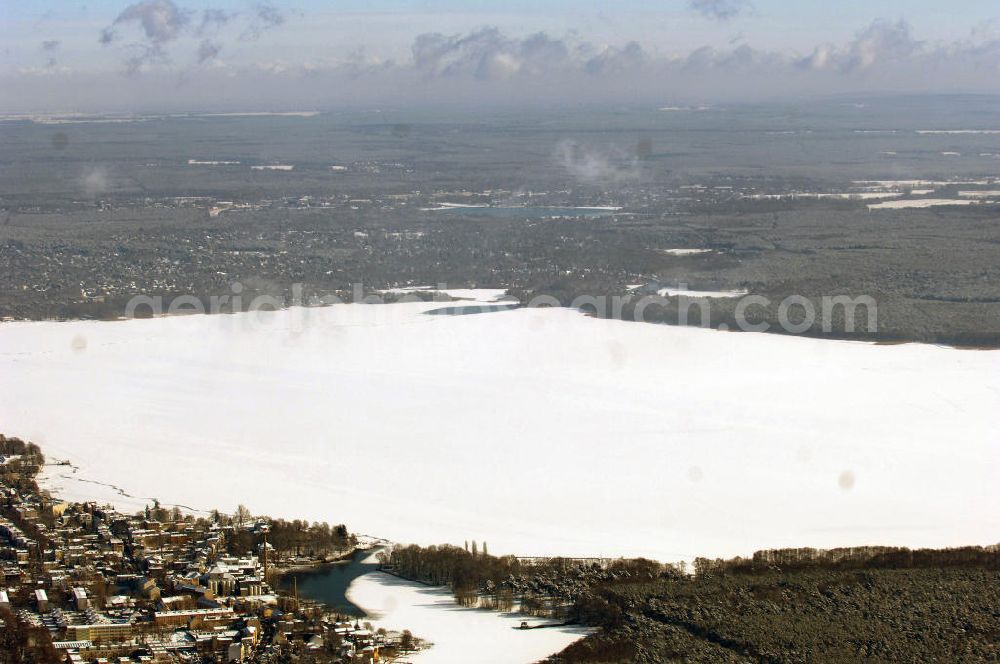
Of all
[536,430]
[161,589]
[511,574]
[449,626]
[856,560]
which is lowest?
[449,626]

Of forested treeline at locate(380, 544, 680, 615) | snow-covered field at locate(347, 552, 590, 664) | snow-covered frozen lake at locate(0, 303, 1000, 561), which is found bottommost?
snow-covered field at locate(347, 552, 590, 664)

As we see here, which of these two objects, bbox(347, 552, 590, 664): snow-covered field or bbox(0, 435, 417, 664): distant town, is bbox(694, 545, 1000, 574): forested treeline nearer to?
bbox(347, 552, 590, 664): snow-covered field

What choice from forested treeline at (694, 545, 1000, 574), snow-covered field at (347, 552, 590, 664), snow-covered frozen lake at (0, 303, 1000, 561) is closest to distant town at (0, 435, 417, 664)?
snow-covered field at (347, 552, 590, 664)

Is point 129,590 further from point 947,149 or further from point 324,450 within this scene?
point 947,149

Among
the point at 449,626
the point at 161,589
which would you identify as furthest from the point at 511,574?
the point at 161,589

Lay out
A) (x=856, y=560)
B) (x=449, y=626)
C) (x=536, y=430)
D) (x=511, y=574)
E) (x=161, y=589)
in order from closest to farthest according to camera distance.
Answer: (x=449, y=626) < (x=161, y=589) < (x=511, y=574) < (x=856, y=560) < (x=536, y=430)

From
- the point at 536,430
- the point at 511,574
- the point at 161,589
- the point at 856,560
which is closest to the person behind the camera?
the point at 161,589

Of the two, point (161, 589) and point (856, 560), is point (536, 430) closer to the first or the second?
point (856, 560)

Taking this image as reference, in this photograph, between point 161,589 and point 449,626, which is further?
point 161,589
